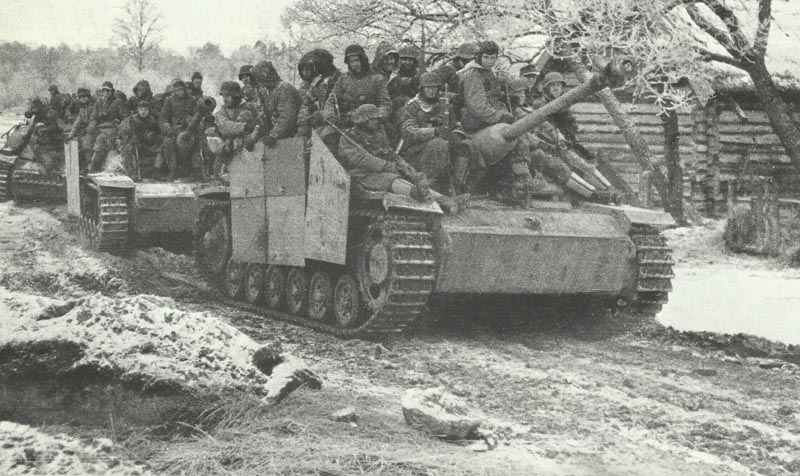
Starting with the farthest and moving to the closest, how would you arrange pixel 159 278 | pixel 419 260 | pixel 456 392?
pixel 159 278
pixel 419 260
pixel 456 392

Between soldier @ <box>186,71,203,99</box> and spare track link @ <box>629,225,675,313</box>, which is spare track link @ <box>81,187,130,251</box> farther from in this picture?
spare track link @ <box>629,225,675,313</box>

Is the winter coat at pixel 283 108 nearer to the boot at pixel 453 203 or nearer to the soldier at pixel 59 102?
the boot at pixel 453 203

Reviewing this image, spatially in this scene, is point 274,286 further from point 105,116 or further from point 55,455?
point 55,455

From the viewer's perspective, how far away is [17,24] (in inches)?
221

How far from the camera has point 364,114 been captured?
9086 mm

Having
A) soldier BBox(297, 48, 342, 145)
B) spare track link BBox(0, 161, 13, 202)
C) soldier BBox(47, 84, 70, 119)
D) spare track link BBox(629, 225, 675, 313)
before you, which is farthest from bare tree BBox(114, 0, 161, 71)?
spare track link BBox(0, 161, 13, 202)

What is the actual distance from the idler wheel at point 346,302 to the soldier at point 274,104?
1.81 metres

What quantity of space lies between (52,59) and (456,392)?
15.8 ft

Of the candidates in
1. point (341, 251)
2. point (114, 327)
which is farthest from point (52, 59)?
point (114, 327)

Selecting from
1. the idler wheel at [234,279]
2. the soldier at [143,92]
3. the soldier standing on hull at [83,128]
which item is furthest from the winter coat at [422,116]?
the soldier standing on hull at [83,128]

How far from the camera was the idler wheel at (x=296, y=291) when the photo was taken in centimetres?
1023

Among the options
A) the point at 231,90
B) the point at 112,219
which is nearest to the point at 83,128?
the point at 112,219

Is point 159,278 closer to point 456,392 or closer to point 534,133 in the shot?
point 534,133

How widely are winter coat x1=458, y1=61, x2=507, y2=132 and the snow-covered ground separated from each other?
9.64ft
